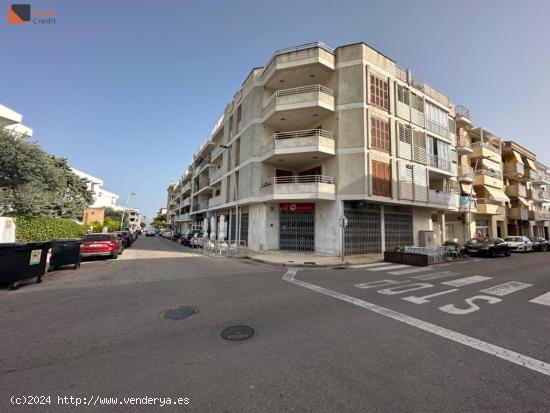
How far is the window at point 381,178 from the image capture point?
1719 cm

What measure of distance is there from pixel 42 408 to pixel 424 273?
39.9 ft

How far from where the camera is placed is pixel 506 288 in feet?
25.1

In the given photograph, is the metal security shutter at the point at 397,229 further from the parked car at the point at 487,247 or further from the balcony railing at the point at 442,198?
the parked car at the point at 487,247

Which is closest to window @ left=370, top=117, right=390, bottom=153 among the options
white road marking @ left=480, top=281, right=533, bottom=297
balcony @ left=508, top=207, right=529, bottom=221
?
white road marking @ left=480, top=281, right=533, bottom=297

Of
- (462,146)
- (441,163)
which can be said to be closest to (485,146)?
(462,146)

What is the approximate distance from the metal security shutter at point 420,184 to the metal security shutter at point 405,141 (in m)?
1.42

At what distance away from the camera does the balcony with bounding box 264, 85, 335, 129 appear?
17469mm

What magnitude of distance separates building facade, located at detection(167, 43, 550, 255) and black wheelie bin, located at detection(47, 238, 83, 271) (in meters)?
9.89

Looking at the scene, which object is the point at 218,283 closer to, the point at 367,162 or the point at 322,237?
the point at 322,237

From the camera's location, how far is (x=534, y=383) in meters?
2.82

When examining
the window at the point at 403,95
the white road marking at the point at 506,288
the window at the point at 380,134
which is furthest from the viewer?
the window at the point at 403,95

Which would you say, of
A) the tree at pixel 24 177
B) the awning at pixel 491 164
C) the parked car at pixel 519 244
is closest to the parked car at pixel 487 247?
the parked car at pixel 519 244

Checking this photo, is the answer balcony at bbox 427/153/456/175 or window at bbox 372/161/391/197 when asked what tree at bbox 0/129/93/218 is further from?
balcony at bbox 427/153/456/175

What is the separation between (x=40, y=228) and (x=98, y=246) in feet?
29.4
